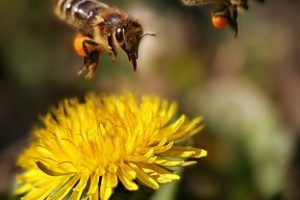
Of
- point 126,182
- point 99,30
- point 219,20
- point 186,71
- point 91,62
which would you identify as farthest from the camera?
point 186,71

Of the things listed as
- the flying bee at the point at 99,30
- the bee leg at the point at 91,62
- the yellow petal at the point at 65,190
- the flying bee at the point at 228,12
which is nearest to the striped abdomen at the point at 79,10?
the flying bee at the point at 99,30

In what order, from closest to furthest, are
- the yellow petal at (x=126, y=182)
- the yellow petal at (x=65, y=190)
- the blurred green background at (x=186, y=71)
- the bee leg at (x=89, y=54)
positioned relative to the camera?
1. the yellow petal at (x=126, y=182)
2. the yellow petal at (x=65, y=190)
3. the bee leg at (x=89, y=54)
4. the blurred green background at (x=186, y=71)

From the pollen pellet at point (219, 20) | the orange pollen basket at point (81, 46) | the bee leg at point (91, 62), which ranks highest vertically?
the pollen pellet at point (219, 20)

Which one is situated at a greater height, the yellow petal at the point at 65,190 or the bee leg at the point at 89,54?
the bee leg at the point at 89,54

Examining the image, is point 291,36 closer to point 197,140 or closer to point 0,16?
point 197,140

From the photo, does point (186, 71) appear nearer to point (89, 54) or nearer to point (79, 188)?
point (89, 54)

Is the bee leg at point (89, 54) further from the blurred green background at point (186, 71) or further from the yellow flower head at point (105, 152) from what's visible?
the blurred green background at point (186, 71)

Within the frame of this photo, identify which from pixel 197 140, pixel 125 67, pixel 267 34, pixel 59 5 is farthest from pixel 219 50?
pixel 59 5

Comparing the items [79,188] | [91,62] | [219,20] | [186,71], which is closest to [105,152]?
[79,188]
